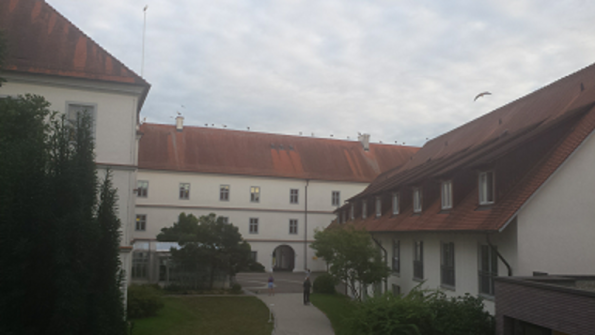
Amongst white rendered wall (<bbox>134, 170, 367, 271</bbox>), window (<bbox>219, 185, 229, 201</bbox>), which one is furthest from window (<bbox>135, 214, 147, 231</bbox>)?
window (<bbox>219, 185, 229, 201</bbox>)

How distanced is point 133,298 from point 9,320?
11.9m

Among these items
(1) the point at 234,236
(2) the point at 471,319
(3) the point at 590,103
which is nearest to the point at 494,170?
(3) the point at 590,103

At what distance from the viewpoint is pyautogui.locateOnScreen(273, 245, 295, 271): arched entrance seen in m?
50.4

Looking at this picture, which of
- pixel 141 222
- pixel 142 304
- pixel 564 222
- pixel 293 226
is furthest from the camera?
pixel 293 226

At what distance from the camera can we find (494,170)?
14727mm

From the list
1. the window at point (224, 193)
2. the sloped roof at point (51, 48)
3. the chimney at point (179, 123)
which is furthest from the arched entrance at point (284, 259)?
the sloped roof at point (51, 48)

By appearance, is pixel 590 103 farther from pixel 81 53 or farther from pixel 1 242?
pixel 81 53

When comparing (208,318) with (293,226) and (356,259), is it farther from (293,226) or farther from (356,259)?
(293,226)

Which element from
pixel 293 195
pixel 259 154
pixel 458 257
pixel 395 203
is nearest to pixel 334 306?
pixel 395 203

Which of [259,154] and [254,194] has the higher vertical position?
[259,154]

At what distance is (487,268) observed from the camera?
14.7 meters

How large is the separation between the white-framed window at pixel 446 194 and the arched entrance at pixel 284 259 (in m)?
33.2

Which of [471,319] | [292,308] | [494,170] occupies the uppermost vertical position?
[494,170]

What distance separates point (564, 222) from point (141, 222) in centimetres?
3826
